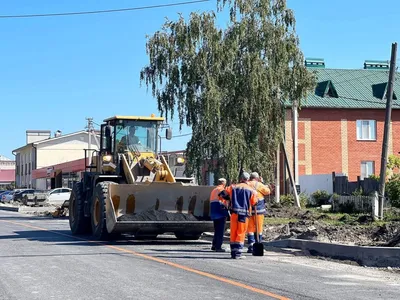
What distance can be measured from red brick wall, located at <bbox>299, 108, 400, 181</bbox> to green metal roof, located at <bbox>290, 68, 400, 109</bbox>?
47 centimetres

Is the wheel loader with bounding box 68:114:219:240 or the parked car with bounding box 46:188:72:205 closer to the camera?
the wheel loader with bounding box 68:114:219:240

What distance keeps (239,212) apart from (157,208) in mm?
4312

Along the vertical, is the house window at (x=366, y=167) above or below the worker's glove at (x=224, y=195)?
above

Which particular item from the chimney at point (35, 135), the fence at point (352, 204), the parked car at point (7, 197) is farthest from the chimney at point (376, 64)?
the chimney at point (35, 135)

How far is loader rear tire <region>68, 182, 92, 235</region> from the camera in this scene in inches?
786

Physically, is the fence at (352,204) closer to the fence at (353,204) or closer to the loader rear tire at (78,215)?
the fence at (353,204)

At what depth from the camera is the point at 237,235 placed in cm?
1372

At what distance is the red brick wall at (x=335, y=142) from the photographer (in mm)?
44312

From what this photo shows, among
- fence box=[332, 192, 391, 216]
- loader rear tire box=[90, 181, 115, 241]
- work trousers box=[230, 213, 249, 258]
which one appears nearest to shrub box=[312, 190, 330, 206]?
fence box=[332, 192, 391, 216]

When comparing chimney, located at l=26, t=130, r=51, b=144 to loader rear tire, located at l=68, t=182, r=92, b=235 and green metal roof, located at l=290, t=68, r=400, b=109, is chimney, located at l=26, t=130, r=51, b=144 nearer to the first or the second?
green metal roof, located at l=290, t=68, r=400, b=109

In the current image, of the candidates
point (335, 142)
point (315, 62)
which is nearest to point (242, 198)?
point (335, 142)

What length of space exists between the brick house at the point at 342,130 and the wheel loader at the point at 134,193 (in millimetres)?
24245

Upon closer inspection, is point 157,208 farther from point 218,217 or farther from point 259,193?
point 259,193

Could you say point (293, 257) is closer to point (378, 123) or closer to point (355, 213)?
point (355, 213)
